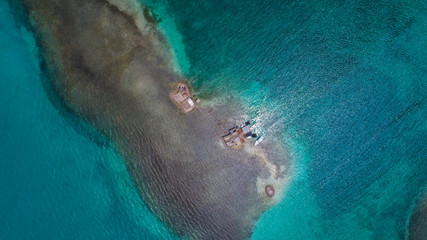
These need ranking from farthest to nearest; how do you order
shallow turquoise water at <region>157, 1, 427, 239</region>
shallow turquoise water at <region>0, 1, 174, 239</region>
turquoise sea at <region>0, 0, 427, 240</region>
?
shallow turquoise water at <region>157, 1, 427, 239</region> → turquoise sea at <region>0, 0, 427, 240</region> → shallow turquoise water at <region>0, 1, 174, 239</region>

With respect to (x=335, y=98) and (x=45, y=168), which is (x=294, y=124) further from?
(x=45, y=168)

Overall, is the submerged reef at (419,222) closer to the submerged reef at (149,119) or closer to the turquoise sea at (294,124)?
the turquoise sea at (294,124)

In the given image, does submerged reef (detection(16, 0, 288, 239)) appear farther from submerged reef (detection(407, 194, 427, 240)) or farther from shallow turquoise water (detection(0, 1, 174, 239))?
submerged reef (detection(407, 194, 427, 240))

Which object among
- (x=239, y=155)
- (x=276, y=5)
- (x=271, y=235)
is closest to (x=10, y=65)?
(x=239, y=155)

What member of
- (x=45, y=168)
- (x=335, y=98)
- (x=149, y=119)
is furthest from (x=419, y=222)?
(x=45, y=168)

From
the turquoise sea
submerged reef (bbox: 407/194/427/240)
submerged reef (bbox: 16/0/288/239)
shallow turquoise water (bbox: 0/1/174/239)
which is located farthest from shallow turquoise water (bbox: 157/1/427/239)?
shallow turquoise water (bbox: 0/1/174/239)
